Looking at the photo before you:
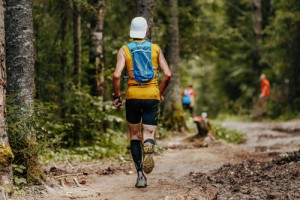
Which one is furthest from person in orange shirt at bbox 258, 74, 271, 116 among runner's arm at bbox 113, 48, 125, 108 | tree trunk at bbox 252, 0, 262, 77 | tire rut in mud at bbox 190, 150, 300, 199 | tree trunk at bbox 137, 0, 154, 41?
runner's arm at bbox 113, 48, 125, 108

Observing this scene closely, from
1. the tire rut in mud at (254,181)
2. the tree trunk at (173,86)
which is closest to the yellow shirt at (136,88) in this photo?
the tire rut in mud at (254,181)

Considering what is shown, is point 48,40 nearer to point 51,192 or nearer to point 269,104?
point 51,192

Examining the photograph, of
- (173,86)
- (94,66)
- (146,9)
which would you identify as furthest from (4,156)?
(173,86)

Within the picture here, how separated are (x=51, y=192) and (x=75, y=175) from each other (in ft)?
5.32

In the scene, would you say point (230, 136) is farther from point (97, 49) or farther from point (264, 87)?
point (264, 87)

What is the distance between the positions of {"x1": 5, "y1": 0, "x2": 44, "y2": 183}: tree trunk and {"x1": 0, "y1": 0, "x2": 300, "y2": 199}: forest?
0.04ft

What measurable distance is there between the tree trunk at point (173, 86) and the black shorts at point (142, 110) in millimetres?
10402

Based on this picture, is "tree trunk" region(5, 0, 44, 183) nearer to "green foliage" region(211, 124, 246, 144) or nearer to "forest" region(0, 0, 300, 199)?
"forest" region(0, 0, 300, 199)

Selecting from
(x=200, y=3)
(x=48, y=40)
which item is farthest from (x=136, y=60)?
(x=200, y=3)

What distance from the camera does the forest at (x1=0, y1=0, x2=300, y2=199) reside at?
249 inches

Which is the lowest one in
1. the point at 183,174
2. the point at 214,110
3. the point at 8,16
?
the point at 214,110

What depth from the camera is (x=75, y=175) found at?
A: 7.83 meters

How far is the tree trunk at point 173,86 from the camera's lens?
1717cm

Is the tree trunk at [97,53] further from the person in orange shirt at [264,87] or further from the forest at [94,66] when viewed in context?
the person in orange shirt at [264,87]
